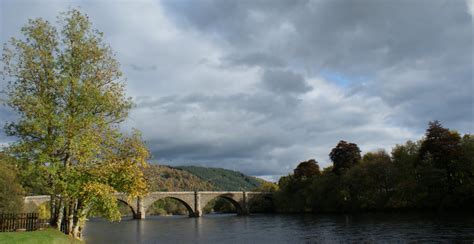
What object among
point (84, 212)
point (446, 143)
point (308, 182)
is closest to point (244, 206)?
point (308, 182)

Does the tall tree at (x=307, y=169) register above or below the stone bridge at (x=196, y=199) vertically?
above

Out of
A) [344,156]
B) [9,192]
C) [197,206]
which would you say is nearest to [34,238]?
[9,192]

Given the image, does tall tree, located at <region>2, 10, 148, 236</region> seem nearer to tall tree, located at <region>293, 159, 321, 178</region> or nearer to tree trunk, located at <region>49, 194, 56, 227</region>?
tree trunk, located at <region>49, 194, 56, 227</region>

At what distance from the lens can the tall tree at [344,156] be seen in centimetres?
9404

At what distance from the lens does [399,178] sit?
78062mm

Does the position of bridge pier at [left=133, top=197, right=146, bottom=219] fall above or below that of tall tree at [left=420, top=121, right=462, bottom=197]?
below

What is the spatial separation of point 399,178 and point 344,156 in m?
18.0

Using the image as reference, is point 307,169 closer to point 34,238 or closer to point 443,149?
point 443,149

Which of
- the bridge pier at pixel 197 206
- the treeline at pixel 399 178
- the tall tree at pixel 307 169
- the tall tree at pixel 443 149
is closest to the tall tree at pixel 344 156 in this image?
the treeline at pixel 399 178

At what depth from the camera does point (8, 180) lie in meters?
55.3

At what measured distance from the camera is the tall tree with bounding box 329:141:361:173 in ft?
309

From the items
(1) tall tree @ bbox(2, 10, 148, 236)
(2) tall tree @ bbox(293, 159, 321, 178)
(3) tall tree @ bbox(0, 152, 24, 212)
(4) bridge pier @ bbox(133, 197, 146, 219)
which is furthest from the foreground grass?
(4) bridge pier @ bbox(133, 197, 146, 219)

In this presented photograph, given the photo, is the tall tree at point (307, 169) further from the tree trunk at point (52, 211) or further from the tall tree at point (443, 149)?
the tree trunk at point (52, 211)

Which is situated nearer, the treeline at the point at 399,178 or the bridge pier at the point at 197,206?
the treeline at the point at 399,178
